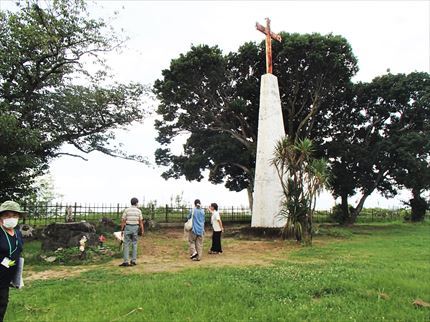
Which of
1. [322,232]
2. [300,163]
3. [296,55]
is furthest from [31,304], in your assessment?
[296,55]

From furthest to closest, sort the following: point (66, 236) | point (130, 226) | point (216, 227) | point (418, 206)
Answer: point (418, 206), point (216, 227), point (66, 236), point (130, 226)

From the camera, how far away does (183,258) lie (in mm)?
10547

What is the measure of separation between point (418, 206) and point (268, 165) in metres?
18.8

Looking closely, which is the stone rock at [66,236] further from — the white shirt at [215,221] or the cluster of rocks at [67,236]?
the white shirt at [215,221]

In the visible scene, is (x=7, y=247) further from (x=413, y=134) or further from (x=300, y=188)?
(x=413, y=134)

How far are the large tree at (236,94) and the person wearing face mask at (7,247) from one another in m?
18.0

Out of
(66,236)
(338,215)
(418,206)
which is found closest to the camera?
(66,236)

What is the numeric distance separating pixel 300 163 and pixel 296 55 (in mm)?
9526

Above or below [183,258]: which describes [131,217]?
above

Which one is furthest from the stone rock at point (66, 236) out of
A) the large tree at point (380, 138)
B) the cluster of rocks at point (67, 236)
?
the large tree at point (380, 138)

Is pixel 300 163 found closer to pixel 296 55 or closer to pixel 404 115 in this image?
pixel 296 55

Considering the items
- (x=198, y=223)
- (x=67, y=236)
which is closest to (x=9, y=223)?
(x=198, y=223)

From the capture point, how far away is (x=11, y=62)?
13.9 metres

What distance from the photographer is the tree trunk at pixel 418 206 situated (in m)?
29.5
